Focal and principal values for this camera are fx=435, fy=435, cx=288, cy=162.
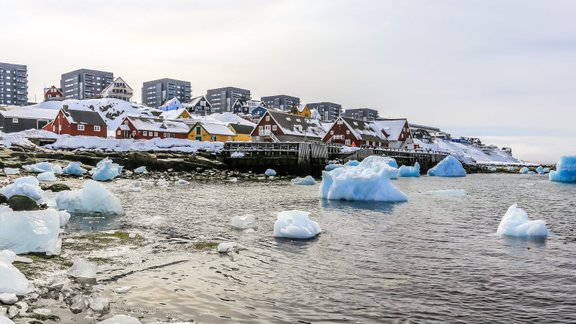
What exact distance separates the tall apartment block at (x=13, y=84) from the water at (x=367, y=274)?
158 meters

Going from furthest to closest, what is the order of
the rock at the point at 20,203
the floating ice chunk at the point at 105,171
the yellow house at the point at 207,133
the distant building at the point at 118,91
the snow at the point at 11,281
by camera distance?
1. the distant building at the point at 118,91
2. the yellow house at the point at 207,133
3. the floating ice chunk at the point at 105,171
4. the rock at the point at 20,203
5. the snow at the point at 11,281

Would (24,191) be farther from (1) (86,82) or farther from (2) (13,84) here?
(1) (86,82)

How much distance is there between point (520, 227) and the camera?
524 inches

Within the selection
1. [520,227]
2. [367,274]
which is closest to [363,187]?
[520,227]

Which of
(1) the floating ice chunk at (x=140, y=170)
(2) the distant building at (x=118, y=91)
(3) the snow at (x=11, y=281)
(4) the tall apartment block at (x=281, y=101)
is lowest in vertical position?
(3) the snow at (x=11, y=281)

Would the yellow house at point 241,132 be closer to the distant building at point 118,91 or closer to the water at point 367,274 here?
the distant building at point 118,91

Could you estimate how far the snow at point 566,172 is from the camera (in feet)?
148

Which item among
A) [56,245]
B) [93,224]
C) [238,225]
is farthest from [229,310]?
[93,224]

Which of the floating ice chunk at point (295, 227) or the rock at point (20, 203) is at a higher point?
the rock at point (20, 203)

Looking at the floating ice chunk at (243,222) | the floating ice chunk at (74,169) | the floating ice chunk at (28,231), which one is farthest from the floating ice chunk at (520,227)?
the floating ice chunk at (74,169)

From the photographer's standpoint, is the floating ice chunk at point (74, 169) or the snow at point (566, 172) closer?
the floating ice chunk at point (74, 169)

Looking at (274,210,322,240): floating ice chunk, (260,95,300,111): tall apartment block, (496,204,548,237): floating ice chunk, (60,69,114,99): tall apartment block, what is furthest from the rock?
(260,95,300,111): tall apartment block

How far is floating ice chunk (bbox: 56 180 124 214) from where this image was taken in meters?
15.9

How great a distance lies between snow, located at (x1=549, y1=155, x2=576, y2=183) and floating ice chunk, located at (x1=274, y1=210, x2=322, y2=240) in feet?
138
